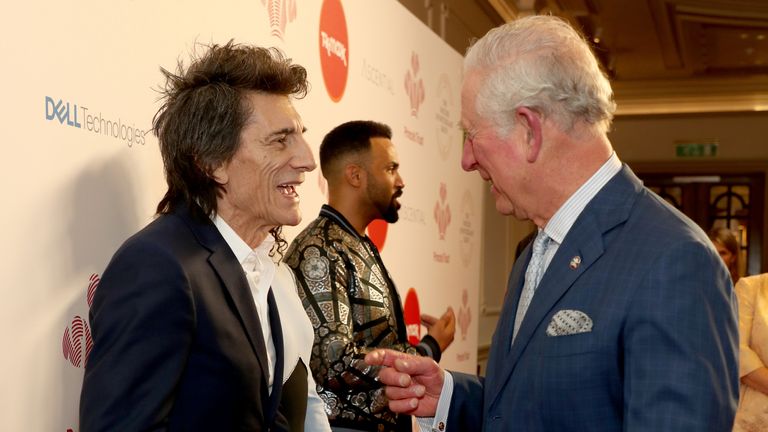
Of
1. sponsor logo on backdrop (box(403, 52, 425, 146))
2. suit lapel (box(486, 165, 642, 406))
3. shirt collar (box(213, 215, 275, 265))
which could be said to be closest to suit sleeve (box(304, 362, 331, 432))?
shirt collar (box(213, 215, 275, 265))

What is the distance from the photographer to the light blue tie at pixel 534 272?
180 cm

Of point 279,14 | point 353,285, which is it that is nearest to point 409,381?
point 353,285

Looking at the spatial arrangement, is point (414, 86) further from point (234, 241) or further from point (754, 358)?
point (234, 241)

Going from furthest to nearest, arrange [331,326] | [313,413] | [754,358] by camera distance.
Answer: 1. [754,358]
2. [331,326]
3. [313,413]

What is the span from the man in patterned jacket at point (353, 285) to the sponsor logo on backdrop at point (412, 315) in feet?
2.44

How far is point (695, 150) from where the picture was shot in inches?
463

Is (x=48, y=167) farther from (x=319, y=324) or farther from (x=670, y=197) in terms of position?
(x=670, y=197)

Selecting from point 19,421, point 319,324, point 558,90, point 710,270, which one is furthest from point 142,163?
point 710,270

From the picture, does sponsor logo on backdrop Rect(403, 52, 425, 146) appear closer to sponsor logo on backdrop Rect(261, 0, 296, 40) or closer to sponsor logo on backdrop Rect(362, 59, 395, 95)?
sponsor logo on backdrop Rect(362, 59, 395, 95)

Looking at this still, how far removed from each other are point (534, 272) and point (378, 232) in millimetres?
2324

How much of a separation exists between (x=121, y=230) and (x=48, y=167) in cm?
32

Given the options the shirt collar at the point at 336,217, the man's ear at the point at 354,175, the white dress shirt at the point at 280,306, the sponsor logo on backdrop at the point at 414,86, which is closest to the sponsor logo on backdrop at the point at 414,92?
the sponsor logo on backdrop at the point at 414,86

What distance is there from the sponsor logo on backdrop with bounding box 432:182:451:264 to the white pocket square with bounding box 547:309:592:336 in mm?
3263

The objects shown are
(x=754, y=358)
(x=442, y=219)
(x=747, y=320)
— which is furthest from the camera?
(x=442, y=219)
